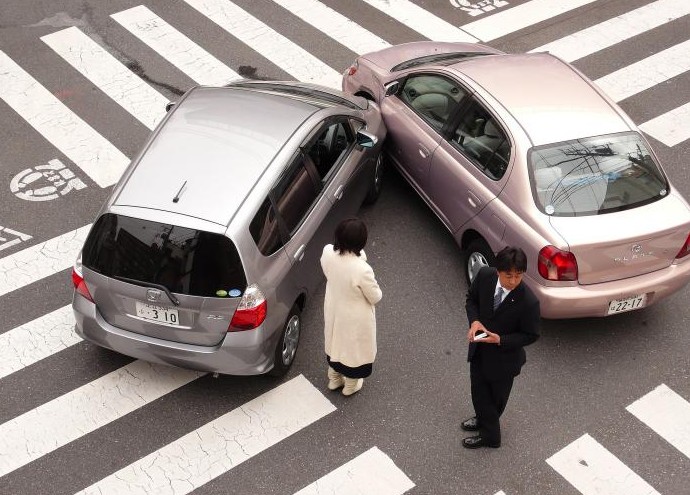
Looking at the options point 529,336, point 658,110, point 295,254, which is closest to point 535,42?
point 658,110

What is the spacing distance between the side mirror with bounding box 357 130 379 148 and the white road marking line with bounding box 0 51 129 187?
9.02 feet

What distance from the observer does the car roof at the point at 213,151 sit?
679cm

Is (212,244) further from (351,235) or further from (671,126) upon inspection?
(671,126)

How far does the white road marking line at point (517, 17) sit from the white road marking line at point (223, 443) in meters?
6.77

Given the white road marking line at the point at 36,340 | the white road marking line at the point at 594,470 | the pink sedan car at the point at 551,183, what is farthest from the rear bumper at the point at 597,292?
the white road marking line at the point at 36,340

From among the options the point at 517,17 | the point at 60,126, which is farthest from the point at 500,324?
the point at 517,17

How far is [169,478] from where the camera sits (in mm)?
6629

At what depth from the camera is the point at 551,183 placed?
752 cm

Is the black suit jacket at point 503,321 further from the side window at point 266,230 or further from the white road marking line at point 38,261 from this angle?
the white road marking line at point 38,261

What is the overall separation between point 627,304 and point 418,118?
8.96 ft

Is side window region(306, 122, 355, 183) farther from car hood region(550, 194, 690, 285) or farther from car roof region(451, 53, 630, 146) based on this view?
car hood region(550, 194, 690, 285)

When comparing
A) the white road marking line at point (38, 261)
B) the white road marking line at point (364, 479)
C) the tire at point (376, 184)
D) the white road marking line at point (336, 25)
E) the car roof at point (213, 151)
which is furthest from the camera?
the white road marking line at point (336, 25)

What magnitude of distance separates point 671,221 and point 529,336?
2.21 m

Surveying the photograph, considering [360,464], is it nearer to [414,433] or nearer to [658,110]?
[414,433]
